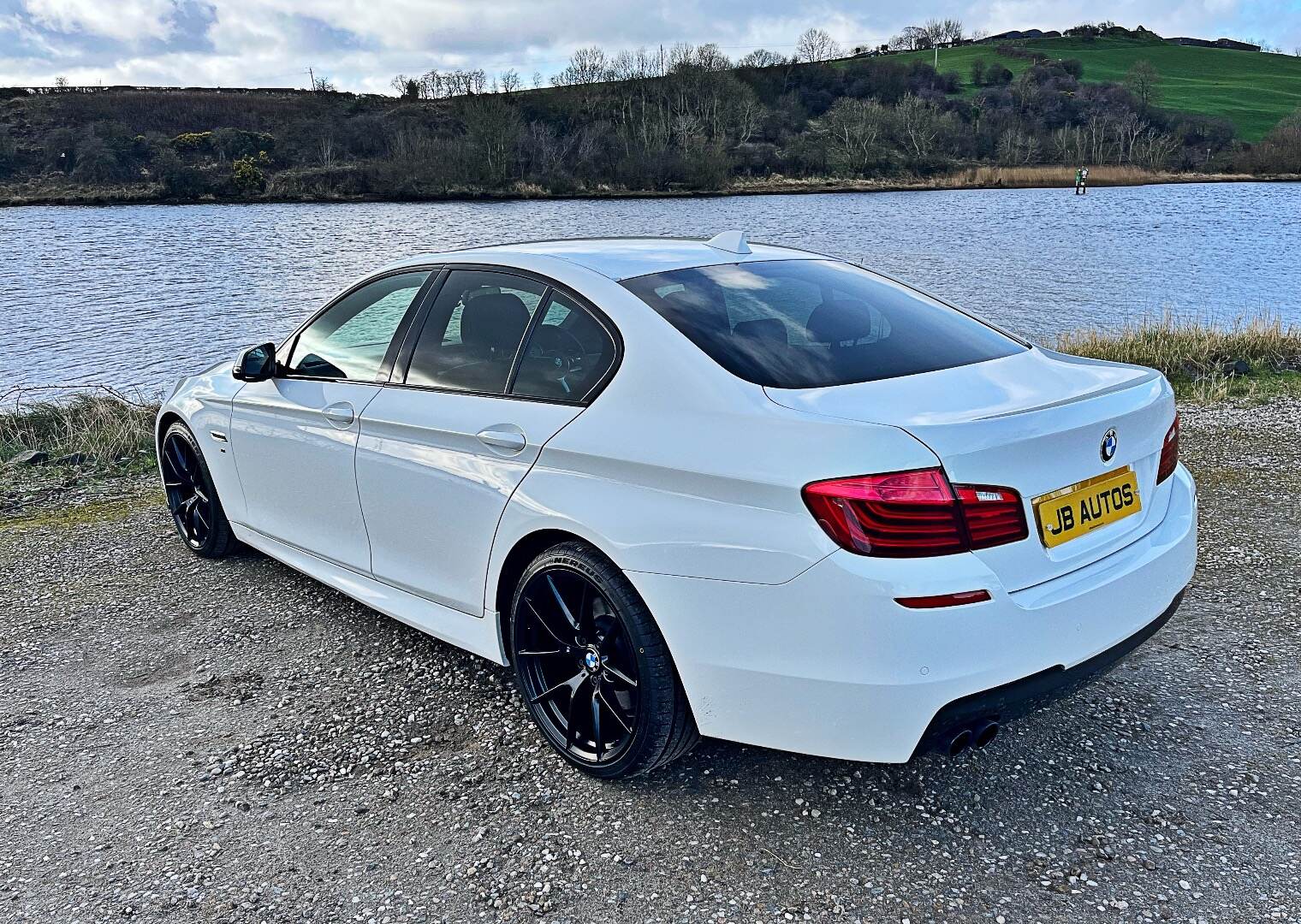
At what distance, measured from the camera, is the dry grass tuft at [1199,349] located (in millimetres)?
9977

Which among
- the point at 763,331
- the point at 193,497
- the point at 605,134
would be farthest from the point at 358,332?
the point at 605,134

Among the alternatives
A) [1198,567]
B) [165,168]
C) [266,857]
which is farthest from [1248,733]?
[165,168]

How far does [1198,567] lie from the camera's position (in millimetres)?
4504

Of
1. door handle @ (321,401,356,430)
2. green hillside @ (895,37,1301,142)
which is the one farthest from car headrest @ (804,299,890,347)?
green hillside @ (895,37,1301,142)

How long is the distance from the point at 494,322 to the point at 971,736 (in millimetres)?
1924

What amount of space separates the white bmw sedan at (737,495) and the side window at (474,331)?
1cm

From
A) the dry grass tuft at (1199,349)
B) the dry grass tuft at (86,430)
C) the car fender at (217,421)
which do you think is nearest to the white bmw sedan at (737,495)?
the car fender at (217,421)

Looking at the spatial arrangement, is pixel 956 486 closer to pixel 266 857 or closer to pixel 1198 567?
pixel 266 857

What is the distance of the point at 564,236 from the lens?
638cm

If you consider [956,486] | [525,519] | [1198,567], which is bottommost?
[1198,567]

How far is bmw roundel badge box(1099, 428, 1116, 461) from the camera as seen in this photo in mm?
2480

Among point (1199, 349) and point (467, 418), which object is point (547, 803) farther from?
point (1199, 349)

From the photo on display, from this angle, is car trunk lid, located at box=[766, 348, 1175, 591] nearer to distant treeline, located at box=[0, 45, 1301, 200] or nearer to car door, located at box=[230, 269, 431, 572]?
car door, located at box=[230, 269, 431, 572]

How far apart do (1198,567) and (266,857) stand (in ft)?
13.5
